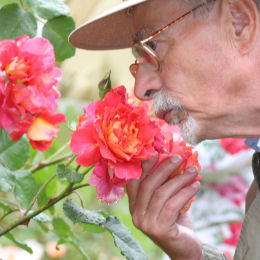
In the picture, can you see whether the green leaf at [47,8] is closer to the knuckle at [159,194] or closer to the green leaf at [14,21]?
the green leaf at [14,21]

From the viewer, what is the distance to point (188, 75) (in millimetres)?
1459

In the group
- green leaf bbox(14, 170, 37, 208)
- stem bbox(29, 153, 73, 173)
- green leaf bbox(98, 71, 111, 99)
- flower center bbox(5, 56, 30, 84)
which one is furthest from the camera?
stem bbox(29, 153, 73, 173)

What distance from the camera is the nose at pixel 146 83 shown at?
148 centimetres

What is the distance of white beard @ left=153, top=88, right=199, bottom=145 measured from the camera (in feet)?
4.85

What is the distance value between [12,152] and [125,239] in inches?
14.9

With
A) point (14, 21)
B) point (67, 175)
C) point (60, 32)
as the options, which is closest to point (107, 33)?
point (60, 32)

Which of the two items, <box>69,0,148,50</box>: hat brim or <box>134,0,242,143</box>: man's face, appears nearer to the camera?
<box>134,0,242,143</box>: man's face

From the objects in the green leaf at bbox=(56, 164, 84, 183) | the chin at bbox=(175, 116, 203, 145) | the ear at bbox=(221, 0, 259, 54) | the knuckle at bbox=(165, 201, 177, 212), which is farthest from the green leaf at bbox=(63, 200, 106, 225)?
the ear at bbox=(221, 0, 259, 54)

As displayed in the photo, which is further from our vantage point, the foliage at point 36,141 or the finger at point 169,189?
the finger at point 169,189

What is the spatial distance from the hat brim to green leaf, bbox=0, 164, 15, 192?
1.27 ft

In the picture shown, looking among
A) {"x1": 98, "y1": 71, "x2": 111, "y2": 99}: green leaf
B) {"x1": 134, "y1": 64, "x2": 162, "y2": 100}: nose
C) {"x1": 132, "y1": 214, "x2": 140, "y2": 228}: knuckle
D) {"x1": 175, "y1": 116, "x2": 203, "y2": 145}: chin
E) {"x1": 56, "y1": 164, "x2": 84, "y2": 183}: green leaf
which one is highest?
{"x1": 98, "y1": 71, "x2": 111, "y2": 99}: green leaf

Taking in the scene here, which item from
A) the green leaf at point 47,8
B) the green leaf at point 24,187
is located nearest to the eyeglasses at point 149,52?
the green leaf at point 47,8

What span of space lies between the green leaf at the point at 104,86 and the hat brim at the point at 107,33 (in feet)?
0.61

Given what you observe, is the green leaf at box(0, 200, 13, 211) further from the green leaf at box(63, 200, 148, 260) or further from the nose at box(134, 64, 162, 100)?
the nose at box(134, 64, 162, 100)
